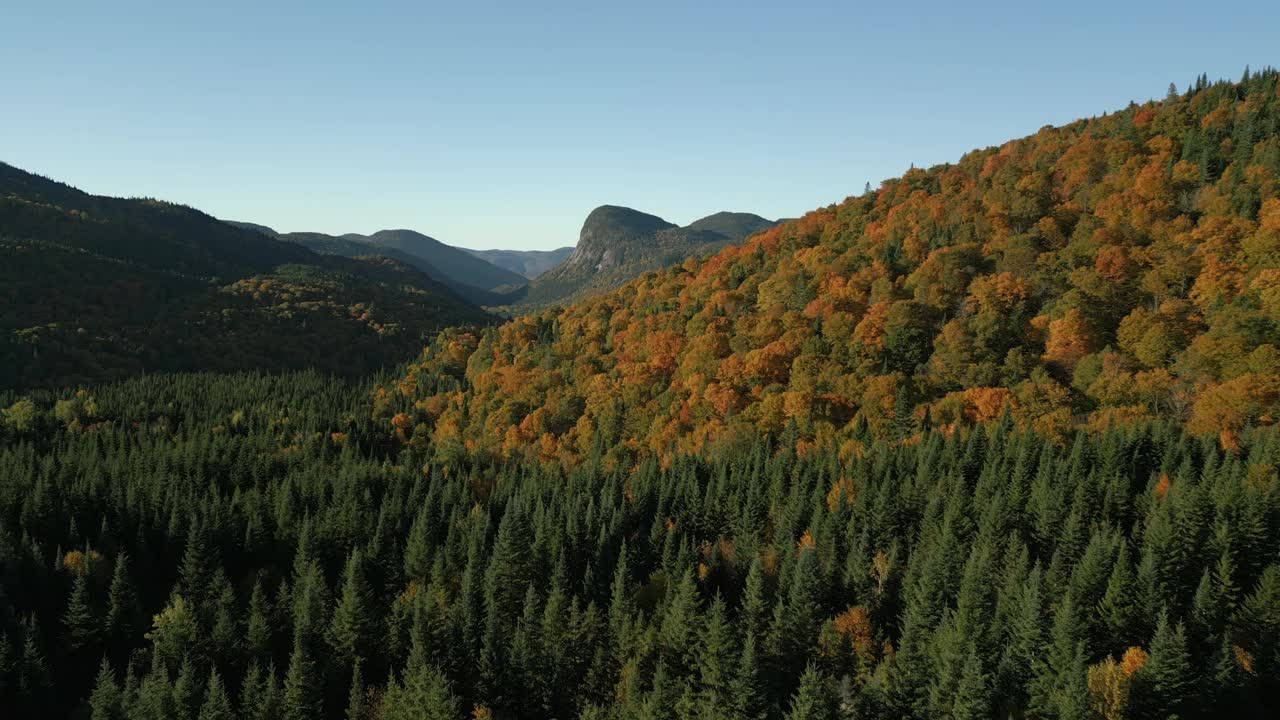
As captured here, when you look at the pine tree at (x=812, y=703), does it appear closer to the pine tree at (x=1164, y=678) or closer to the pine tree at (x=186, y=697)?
the pine tree at (x=1164, y=678)

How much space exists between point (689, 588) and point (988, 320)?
272 ft

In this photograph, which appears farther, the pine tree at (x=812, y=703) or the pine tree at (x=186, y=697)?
the pine tree at (x=186, y=697)

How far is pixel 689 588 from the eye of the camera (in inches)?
2571

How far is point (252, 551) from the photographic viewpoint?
3871 inches

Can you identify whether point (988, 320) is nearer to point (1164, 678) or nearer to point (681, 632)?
point (1164, 678)

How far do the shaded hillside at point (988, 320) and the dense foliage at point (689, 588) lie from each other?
12257mm

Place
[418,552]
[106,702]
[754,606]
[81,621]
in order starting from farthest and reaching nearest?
[418,552] → [81,621] → [754,606] → [106,702]

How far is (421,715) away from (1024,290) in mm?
119235

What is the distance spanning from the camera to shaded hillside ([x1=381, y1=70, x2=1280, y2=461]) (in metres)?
104

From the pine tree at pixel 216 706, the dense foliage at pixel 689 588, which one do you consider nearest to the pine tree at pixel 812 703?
the dense foliage at pixel 689 588

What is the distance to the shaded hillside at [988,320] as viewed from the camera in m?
104

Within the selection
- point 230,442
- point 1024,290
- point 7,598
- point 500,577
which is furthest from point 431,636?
point 1024,290

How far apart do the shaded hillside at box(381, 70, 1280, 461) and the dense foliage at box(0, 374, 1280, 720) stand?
12.3 m

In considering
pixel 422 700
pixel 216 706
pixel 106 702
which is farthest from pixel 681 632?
pixel 106 702
